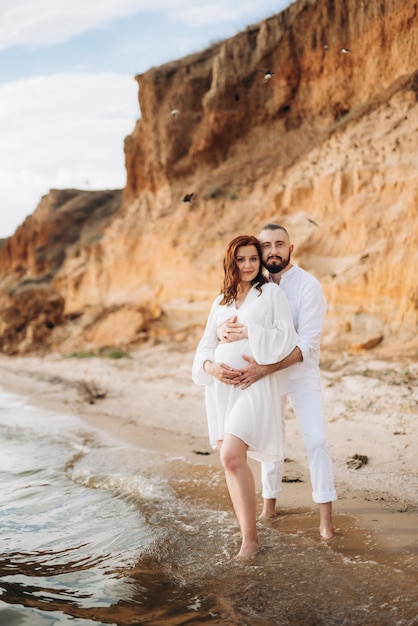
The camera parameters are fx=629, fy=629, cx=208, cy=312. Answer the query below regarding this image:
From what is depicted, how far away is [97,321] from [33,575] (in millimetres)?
13895

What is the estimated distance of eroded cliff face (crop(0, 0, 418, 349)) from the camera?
1092 centimetres

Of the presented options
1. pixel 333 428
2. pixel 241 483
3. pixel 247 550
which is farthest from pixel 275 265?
pixel 333 428

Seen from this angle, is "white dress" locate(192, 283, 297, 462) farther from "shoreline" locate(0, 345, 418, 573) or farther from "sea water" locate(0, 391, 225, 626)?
"sea water" locate(0, 391, 225, 626)

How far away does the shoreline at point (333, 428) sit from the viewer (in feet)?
13.8

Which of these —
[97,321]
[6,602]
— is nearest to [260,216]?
[97,321]

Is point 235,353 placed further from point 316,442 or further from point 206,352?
point 316,442

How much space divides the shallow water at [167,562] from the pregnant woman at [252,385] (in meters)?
0.36

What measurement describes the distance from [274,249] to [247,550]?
1879mm

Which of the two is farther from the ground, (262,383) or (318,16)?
(318,16)

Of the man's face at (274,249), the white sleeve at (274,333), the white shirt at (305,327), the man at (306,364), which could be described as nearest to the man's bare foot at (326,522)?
the man at (306,364)

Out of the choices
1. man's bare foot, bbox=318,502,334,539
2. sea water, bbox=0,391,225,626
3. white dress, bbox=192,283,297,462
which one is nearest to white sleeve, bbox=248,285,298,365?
white dress, bbox=192,283,297,462

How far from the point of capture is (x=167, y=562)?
3928 millimetres

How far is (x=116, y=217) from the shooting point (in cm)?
2044

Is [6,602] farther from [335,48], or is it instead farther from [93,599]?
[335,48]
